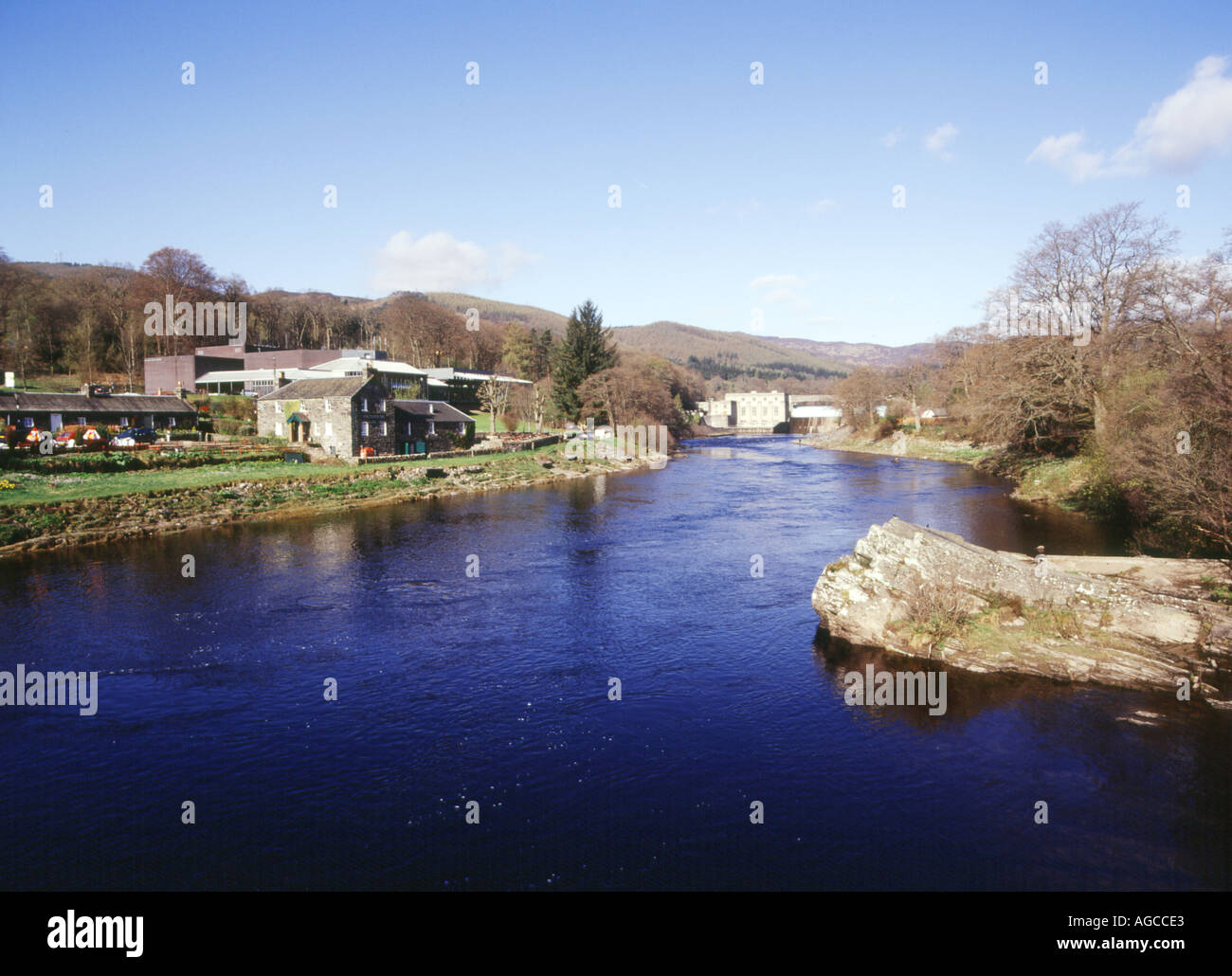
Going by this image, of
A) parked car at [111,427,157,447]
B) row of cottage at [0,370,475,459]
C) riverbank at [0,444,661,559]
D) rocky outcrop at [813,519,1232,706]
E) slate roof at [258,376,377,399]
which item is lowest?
rocky outcrop at [813,519,1232,706]

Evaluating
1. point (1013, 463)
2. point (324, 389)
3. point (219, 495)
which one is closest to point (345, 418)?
point (324, 389)

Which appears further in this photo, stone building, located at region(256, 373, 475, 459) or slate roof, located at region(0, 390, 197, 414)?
stone building, located at region(256, 373, 475, 459)

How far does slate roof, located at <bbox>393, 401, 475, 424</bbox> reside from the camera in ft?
192

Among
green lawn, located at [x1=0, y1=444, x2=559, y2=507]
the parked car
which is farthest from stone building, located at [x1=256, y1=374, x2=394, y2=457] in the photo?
the parked car

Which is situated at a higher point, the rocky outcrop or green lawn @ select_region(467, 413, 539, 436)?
green lawn @ select_region(467, 413, 539, 436)

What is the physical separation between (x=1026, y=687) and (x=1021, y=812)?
5345 mm

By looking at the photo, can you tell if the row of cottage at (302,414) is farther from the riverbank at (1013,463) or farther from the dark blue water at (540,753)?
the riverbank at (1013,463)

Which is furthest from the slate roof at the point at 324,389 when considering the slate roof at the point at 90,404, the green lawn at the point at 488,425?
the green lawn at the point at 488,425

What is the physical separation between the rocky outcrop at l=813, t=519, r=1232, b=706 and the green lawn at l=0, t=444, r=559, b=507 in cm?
3323

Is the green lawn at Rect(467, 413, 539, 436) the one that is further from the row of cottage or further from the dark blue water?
the dark blue water

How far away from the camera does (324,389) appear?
53344 mm

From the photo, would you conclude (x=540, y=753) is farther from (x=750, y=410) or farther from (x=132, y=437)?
(x=750, y=410)

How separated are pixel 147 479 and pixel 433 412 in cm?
2565

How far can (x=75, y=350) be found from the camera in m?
82.8
